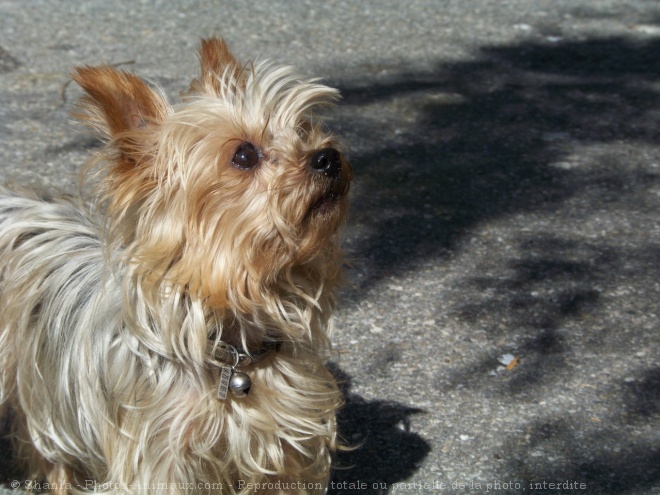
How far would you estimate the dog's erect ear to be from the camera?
2.41 metres

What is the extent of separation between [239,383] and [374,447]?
0.90m

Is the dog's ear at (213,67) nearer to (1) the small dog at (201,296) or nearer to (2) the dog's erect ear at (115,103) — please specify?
(1) the small dog at (201,296)

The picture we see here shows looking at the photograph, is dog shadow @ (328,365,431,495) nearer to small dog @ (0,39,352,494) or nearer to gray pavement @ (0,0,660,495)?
gray pavement @ (0,0,660,495)

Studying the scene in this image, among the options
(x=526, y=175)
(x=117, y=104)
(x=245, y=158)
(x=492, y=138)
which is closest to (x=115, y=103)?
(x=117, y=104)

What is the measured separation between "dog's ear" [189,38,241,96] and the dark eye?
235 mm

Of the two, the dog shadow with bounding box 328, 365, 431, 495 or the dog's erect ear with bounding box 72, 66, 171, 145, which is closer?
the dog's erect ear with bounding box 72, 66, 171, 145

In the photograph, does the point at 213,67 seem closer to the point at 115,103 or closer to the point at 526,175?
the point at 115,103

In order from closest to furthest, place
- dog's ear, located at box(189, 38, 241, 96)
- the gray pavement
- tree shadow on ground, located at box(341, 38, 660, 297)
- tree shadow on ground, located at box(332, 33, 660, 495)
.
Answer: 1. dog's ear, located at box(189, 38, 241, 96)
2. the gray pavement
3. tree shadow on ground, located at box(332, 33, 660, 495)
4. tree shadow on ground, located at box(341, 38, 660, 297)

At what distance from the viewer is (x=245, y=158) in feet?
8.53

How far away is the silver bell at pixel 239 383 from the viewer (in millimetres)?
2609

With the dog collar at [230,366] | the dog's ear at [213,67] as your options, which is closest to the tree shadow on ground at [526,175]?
the dog collar at [230,366]

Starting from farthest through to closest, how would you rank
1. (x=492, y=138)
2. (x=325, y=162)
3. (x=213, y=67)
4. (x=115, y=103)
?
(x=492, y=138), (x=213, y=67), (x=325, y=162), (x=115, y=103)

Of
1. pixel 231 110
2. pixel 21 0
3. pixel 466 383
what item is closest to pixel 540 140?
pixel 466 383

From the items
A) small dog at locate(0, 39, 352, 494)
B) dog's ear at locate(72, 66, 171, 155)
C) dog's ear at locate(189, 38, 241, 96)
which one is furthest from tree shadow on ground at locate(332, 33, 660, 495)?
dog's ear at locate(72, 66, 171, 155)
